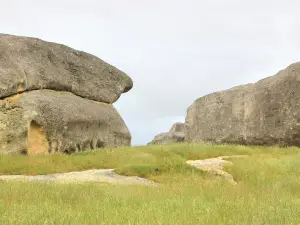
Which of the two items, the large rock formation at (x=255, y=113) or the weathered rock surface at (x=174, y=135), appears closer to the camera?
the large rock formation at (x=255, y=113)

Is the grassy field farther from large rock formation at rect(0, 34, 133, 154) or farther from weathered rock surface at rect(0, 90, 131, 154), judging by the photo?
large rock formation at rect(0, 34, 133, 154)

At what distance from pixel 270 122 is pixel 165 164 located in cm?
1574

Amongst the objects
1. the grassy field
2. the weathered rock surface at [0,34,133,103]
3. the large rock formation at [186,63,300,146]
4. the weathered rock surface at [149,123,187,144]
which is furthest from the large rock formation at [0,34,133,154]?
the weathered rock surface at [149,123,187,144]

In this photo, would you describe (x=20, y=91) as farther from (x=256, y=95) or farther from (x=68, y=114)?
(x=256, y=95)

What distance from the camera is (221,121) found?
118ft

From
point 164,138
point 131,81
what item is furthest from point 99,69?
point 164,138

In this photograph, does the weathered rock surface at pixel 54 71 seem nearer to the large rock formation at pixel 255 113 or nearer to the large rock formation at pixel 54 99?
the large rock formation at pixel 54 99

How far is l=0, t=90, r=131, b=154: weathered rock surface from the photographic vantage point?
23.5 meters

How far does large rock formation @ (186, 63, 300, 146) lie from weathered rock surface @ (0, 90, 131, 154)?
10392mm

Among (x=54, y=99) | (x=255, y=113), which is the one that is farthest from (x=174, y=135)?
(x=54, y=99)

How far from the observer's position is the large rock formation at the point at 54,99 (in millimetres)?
23875

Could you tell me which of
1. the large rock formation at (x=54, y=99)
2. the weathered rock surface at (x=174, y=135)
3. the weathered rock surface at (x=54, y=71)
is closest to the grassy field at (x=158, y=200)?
the large rock formation at (x=54, y=99)

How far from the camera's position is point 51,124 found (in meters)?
25.0

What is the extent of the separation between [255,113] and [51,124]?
53.1ft
